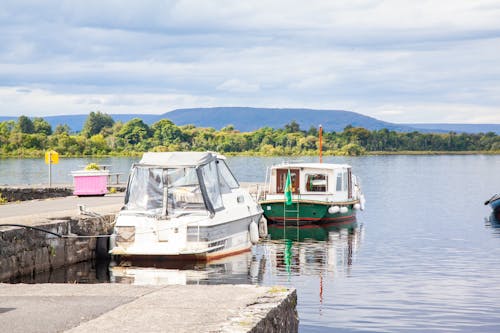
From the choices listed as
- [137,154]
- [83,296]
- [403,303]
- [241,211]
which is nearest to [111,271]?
[241,211]

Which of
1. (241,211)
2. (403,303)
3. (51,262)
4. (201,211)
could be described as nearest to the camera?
(403,303)

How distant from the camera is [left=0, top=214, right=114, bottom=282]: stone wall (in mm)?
18938

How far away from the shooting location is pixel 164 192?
922 inches

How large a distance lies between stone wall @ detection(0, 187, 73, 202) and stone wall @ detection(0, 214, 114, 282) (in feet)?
54.3

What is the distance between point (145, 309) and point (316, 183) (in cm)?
2912

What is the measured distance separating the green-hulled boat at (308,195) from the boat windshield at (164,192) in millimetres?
12924

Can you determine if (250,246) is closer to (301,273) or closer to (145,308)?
(301,273)

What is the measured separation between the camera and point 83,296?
37.0 feet

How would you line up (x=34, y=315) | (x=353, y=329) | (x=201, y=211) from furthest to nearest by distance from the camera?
(x=201, y=211)
(x=353, y=329)
(x=34, y=315)

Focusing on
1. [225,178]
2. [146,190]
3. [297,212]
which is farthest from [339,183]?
[146,190]

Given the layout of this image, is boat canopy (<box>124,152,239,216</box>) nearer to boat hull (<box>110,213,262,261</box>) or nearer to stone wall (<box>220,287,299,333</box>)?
boat hull (<box>110,213,262,261</box>)

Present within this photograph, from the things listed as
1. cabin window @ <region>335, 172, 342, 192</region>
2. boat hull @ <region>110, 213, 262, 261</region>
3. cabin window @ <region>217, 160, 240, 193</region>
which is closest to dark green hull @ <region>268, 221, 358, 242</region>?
cabin window @ <region>335, 172, 342, 192</region>

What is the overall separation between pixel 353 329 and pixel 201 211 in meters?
8.33

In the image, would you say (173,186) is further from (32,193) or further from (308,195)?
(32,193)
